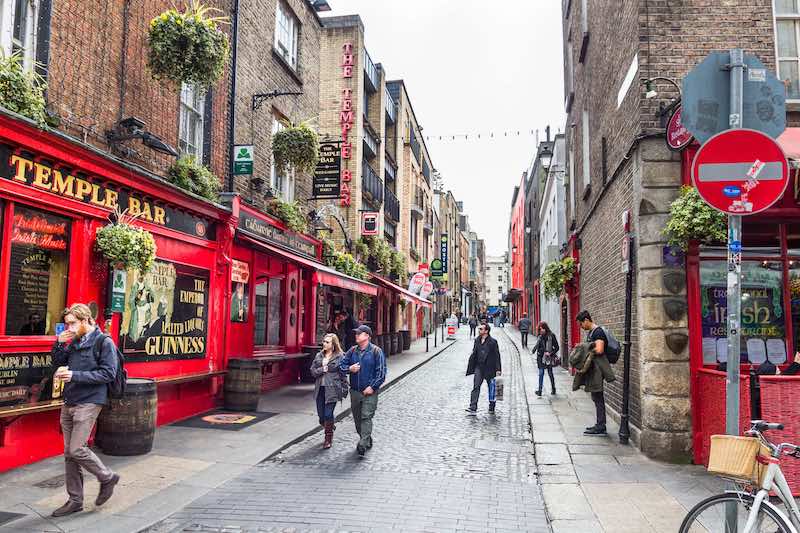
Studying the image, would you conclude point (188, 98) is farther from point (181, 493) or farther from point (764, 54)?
point (764, 54)

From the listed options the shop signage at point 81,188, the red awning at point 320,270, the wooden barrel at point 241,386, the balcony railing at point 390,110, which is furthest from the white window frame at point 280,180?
the balcony railing at point 390,110

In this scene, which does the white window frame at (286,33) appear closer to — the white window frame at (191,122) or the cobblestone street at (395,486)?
the white window frame at (191,122)

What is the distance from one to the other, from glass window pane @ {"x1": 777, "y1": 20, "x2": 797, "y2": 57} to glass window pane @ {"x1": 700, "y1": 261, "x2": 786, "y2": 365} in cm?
274

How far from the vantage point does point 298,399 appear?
40.3 ft

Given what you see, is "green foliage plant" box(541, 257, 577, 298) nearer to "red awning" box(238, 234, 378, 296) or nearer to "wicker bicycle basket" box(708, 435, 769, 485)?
"red awning" box(238, 234, 378, 296)

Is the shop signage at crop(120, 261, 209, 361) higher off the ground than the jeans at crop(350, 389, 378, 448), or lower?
higher

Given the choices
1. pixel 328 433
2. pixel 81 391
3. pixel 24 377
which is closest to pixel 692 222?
pixel 328 433

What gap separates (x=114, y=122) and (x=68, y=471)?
16.8 ft

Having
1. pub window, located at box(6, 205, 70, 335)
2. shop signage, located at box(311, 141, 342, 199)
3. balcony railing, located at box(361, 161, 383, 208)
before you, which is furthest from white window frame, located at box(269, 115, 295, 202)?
balcony railing, located at box(361, 161, 383, 208)

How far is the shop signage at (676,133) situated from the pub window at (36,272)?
7.46 metres

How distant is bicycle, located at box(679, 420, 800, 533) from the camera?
351 cm

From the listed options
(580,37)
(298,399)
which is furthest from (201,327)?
(580,37)

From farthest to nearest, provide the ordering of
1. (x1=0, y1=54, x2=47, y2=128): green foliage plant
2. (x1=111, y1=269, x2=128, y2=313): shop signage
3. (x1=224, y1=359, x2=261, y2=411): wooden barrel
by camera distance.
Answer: (x1=224, y1=359, x2=261, y2=411): wooden barrel, (x1=111, y1=269, x2=128, y2=313): shop signage, (x1=0, y1=54, x2=47, y2=128): green foliage plant

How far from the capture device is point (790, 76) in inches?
306
